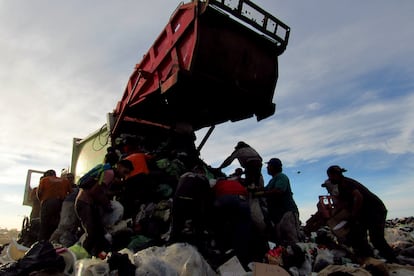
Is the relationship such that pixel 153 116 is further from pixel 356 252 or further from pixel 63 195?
pixel 356 252

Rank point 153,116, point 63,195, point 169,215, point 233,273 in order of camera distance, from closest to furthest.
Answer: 1. point 233,273
2. point 169,215
3. point 63,195
4. point 153,116

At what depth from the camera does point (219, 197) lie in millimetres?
2971

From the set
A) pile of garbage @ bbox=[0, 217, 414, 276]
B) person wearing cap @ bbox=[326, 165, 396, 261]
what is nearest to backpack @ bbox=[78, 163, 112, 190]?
pile of garbage @ bbox=[0, 217, 414, 276]

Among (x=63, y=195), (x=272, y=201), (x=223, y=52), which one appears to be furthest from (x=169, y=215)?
(x=223, y=52)

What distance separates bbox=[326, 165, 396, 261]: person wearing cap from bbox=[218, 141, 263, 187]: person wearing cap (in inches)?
34.9

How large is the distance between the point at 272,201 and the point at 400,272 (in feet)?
4.45

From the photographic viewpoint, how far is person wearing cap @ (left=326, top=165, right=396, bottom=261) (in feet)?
10.8

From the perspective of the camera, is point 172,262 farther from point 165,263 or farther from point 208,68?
point 208,68

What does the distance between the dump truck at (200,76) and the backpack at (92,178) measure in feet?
5.24

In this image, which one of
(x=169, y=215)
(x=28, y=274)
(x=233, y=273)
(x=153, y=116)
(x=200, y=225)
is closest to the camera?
(x=28, y=274)

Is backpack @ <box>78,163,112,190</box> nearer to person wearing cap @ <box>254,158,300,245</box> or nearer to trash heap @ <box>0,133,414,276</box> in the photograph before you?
trash heap @ <box>0,133,414,276</box>

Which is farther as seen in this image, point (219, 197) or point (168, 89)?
point (168, 89)

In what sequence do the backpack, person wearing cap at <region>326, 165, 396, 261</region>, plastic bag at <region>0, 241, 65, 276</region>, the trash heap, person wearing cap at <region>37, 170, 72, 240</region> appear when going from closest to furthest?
plastic bag at <region>0, 241, 65, 276</region>
the trash heap
the backpack
person wearing cap at <region>326, 165, 396, 261</region>
person wearing cap at <region>37, 170, 72, 240</region>

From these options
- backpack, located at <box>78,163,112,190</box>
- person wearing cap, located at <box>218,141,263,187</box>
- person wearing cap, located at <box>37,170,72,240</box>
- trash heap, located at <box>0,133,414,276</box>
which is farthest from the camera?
person wearing cap, located at <box>37,170,72,240</box>
